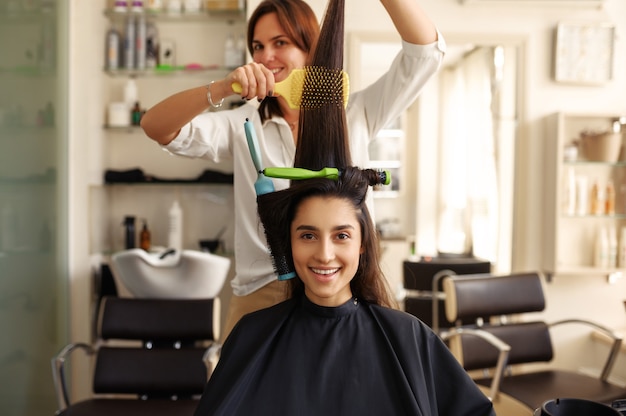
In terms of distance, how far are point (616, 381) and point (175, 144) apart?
9.49 feet

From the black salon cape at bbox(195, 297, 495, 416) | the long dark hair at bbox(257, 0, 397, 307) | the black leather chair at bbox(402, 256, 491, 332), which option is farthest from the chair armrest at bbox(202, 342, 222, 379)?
the black leather chair at bbox(402, 256, 491, 332)

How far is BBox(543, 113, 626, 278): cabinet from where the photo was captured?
3.17 meters

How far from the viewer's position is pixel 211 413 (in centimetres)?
113

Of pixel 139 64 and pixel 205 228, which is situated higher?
pixel 139 64

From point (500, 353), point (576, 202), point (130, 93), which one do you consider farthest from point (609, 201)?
point (130, 93)

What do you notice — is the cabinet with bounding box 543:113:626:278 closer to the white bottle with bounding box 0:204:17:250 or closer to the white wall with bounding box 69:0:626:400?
the white wall with bounding box 69:0:626:400

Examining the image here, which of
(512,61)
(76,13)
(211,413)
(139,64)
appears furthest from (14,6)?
(512,61)

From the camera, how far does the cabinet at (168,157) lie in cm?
330

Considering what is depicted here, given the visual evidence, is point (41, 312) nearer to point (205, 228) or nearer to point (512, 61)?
point (205, 228)

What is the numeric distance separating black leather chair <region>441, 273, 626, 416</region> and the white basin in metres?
1.06

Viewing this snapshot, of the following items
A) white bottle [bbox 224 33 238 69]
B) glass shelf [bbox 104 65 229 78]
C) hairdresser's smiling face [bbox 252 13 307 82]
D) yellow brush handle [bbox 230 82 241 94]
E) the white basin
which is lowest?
the white basin

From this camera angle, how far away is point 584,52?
10.5ft

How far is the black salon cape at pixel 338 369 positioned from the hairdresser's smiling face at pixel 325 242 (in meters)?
0.10

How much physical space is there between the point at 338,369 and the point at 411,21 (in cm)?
71
